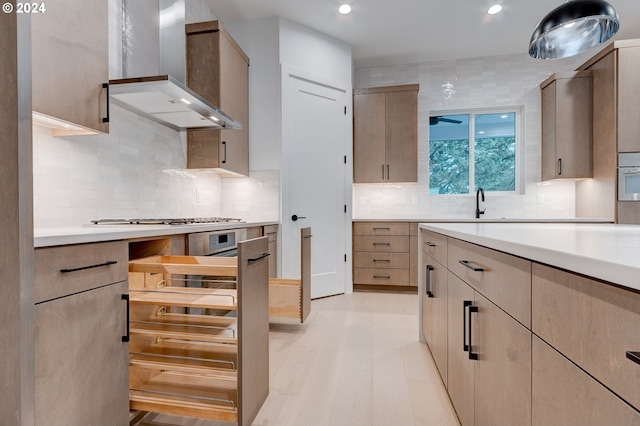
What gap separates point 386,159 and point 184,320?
3149mm

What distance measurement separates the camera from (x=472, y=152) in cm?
435

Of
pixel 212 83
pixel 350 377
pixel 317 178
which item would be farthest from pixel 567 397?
pixel 317 178

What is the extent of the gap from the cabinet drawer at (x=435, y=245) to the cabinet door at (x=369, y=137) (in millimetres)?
1910

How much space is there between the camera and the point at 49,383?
86 centimetres

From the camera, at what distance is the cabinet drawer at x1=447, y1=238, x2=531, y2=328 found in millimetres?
769

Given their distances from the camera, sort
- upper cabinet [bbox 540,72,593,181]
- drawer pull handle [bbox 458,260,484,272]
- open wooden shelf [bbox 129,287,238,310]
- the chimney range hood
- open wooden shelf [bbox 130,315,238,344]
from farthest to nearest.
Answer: upper cabinet [bbox 540,72,593,181] < the chimney range hood < open wooden shelf [bbox 130,315,238,344] < open wooden shelf [bbox 129,287,238,310] < drawer pull handle [bbox 458,260,484,272]

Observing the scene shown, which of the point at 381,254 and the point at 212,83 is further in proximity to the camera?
the point at 381,254

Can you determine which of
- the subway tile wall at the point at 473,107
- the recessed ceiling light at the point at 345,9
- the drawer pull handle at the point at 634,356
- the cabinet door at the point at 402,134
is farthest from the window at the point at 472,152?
the drawer pull handle at the point at 634,356

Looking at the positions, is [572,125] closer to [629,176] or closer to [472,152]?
[629,176]

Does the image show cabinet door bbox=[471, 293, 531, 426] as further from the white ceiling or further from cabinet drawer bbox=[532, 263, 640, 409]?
the white ceiling

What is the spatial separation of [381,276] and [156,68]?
3059 millimetres

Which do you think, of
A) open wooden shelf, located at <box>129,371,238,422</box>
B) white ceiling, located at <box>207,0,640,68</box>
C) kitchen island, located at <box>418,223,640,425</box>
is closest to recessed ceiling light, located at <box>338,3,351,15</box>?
white ceiling, located at <box>207,0,640,68</box>

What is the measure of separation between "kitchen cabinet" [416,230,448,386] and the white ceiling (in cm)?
241

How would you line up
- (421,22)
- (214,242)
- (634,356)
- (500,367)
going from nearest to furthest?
1. (634,356)
2. (500,367)
3. (214,242)
4. (421,22)
